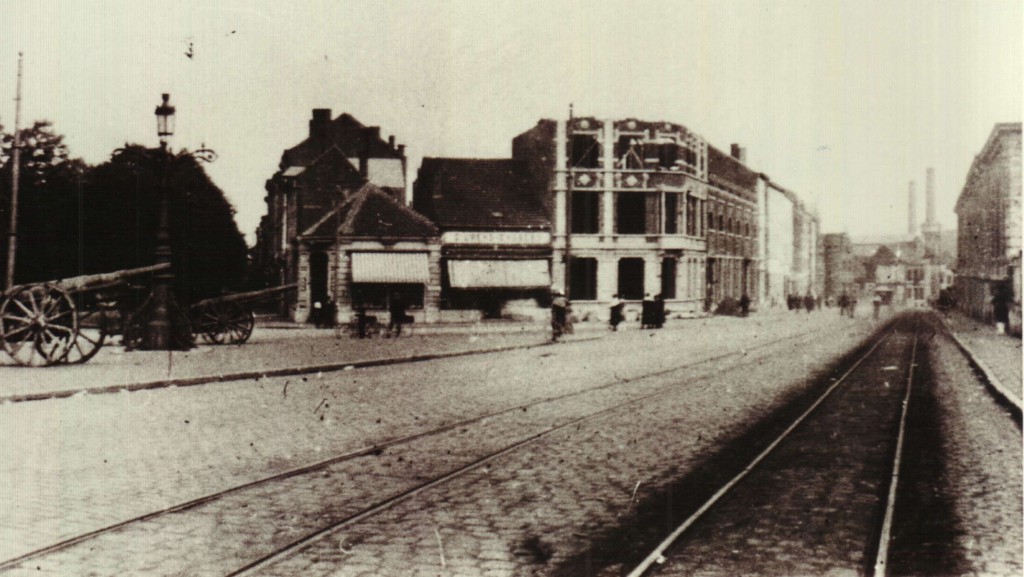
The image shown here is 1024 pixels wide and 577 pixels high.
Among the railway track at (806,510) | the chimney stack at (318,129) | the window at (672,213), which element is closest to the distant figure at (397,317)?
the railway track at (806,510)

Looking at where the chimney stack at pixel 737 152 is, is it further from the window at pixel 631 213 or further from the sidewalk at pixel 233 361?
the sidewalk at pixel 233 361

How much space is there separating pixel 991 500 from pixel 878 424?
12.5ft

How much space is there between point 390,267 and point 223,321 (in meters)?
15.1

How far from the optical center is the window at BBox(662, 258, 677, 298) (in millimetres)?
44719

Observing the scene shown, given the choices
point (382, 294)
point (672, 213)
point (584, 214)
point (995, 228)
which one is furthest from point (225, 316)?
point (672, 213)

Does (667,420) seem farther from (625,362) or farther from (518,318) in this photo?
(518,318)

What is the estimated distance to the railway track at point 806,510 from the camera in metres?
5.04

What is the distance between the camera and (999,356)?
1844cm

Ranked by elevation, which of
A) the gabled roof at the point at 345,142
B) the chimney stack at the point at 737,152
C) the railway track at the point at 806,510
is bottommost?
the railway track at the point at 806,510

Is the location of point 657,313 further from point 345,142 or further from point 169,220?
point 345,142

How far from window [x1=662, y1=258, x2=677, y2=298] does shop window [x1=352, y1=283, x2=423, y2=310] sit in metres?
13.6

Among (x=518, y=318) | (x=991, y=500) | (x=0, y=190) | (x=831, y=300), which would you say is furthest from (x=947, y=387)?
(x=831, y=300)

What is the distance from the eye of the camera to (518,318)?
40.1 meters

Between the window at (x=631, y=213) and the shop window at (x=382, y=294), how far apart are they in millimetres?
11894
